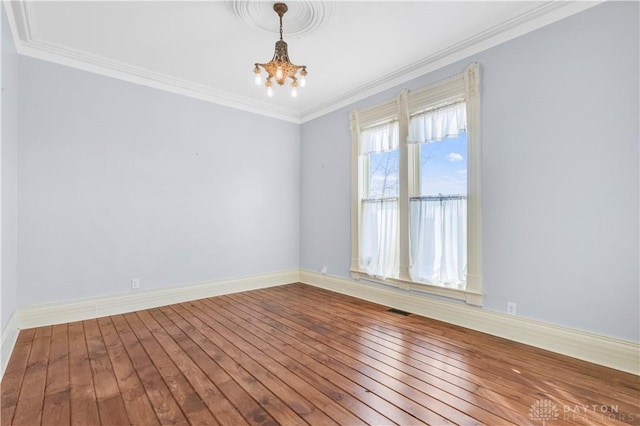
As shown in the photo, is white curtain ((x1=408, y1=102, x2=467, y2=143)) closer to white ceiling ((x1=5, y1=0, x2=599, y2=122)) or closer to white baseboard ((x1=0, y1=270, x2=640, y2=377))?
white ceiling ((x1=5, y1=0, x2=599, y2=122))

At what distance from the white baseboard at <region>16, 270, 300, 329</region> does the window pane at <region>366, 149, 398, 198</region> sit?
7.62 feet

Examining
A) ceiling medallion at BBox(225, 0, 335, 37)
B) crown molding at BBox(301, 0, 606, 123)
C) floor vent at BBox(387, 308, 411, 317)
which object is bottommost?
floor vent at BBox(387, 308, 411, 317)

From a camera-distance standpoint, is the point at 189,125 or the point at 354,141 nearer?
the point at 189,125

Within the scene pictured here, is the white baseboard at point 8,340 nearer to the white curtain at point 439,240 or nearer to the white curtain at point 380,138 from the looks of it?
the white curtain at point 439,240

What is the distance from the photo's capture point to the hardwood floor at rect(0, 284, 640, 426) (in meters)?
1.82

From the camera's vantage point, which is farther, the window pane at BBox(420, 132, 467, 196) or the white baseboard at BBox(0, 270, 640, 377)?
the window pane at BBox(420, 132, 467, 196)

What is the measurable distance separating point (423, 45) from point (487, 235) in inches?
85.3

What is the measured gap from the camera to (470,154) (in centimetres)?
325

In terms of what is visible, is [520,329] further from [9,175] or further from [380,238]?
[9,175]

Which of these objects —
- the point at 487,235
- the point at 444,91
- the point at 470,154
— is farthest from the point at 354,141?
the point at 487,235

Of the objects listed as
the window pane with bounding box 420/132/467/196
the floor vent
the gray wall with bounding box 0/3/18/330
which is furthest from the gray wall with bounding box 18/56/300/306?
the window pane with bounding box 420/132/467/196

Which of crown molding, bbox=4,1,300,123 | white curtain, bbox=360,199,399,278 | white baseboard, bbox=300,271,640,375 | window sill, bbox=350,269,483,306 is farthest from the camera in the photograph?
white curtain, bbox=360,199,399,278

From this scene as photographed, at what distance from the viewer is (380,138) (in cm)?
428

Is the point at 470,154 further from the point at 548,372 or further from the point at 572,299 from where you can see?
the point at 548,372
